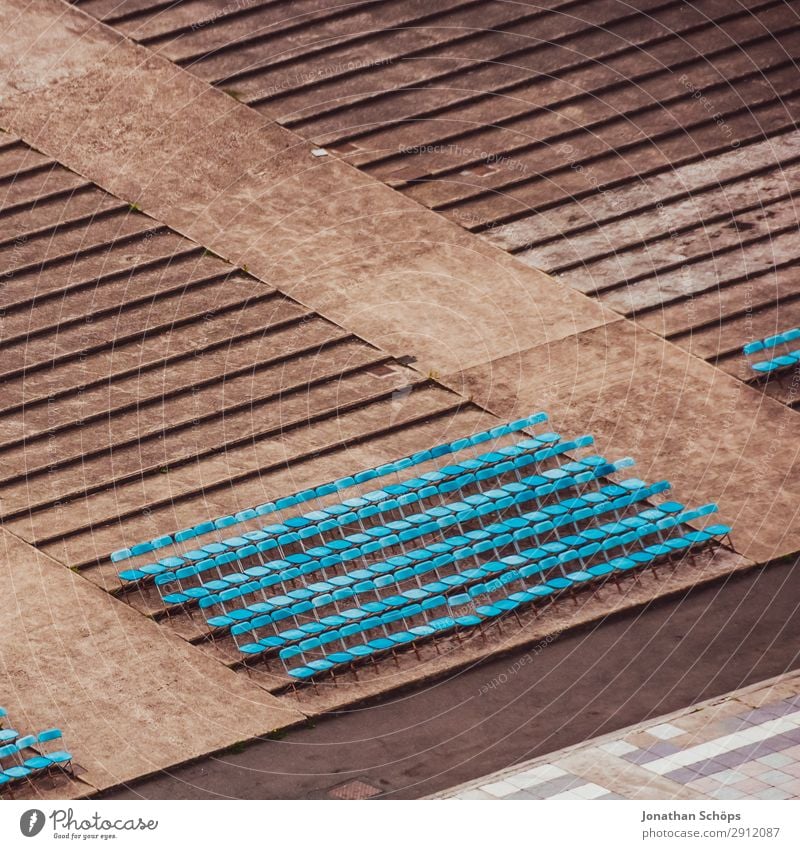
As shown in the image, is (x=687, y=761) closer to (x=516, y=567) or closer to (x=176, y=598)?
(x=516, y=567)

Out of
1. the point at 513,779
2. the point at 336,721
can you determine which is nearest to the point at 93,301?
the point at 336,721

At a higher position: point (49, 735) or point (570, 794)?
point (49, 735)

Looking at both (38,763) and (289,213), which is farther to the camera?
(289,213)

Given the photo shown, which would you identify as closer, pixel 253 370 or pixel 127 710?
pixel 127 710

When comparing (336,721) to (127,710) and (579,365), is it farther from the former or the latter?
(579,365)

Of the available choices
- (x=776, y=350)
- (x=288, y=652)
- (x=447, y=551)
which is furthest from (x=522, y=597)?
(x=776, y=350)

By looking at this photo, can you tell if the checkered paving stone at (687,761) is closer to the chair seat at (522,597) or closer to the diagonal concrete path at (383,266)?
the chair seat at (522,597)

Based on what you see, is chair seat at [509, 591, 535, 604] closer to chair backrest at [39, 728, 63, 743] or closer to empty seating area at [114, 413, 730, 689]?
empty seating area at [114, 413, 730, 689]
